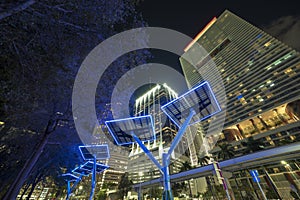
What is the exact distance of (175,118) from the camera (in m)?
5.55

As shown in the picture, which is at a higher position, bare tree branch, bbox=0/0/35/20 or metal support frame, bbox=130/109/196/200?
bare tree branch, bbox=0/0/35/20

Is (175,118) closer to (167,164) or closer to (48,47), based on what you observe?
(167,164)

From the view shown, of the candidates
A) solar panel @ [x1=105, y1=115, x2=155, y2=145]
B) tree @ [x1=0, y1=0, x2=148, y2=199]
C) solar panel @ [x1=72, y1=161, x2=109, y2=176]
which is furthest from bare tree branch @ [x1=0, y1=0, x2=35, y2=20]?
solar panel @ [x1=72, y1=161, x2=109, y2=176]

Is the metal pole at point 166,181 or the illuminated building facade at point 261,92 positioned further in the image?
the illuminated building facade at point 261,92

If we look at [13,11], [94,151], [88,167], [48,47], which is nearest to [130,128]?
[48,47]

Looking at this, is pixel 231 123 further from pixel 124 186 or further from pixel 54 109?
pixel 54 109

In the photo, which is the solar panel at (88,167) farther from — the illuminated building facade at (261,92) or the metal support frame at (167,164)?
the illuminated building facade at (261,92)

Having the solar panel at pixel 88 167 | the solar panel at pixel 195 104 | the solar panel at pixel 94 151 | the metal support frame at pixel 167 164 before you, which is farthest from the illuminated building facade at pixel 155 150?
the metal support frame at pixel 167 164

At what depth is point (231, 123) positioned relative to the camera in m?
56.9

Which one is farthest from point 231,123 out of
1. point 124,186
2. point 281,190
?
point 124,186

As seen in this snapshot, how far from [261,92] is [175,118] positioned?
60182mm

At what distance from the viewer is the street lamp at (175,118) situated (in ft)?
15.0

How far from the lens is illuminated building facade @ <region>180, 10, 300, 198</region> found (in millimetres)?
40406

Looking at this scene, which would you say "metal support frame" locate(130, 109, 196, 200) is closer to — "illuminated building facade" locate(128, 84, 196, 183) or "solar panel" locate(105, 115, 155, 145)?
"solar panel" locate(105, 115, 155, 145)
